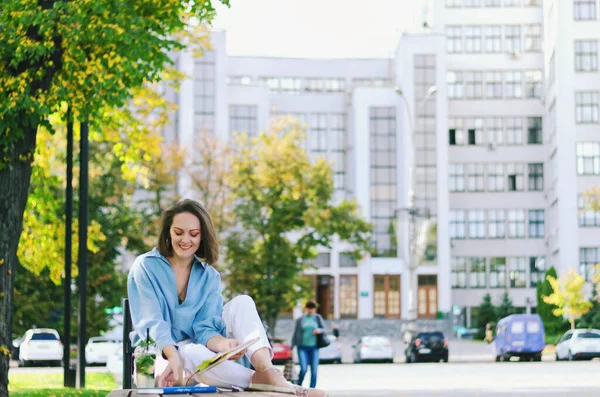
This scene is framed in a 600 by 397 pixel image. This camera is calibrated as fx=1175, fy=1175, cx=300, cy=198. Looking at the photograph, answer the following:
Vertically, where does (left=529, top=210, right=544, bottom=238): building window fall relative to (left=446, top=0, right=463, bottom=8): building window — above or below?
below

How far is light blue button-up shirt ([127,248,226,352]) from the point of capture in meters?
5.59

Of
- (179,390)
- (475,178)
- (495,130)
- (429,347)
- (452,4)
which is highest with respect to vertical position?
(452,4)

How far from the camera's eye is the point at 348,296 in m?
83.5

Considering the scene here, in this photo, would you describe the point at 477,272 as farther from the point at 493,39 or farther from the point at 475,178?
the point at 493,39

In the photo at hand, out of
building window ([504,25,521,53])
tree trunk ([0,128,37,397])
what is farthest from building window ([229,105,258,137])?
tree trunk ([0,128,37,397])

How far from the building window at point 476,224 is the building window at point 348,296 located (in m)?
9.88

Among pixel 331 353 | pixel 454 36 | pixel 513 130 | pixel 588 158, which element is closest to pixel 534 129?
pixel 513 130

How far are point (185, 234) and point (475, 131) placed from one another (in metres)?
82.4

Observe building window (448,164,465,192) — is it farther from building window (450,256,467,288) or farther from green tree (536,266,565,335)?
green tree (536,266,565,335)

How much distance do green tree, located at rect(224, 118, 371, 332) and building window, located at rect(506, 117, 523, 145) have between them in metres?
41.5

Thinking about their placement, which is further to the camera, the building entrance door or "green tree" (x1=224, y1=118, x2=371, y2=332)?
the building entrance door

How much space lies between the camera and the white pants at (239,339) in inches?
196

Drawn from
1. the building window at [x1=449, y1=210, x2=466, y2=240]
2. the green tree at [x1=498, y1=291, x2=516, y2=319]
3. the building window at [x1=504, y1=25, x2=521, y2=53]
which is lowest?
the green tree at [x1=498, y1=291, x2=516, y2=319]

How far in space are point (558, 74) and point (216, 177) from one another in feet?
110
